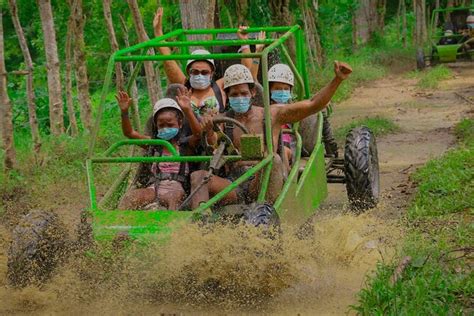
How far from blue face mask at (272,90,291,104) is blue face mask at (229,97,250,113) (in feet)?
3.49

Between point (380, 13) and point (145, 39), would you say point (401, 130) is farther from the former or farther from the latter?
point (380, 13)

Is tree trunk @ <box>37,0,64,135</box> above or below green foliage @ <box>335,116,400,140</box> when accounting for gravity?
above

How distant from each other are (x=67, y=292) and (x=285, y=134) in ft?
8.77

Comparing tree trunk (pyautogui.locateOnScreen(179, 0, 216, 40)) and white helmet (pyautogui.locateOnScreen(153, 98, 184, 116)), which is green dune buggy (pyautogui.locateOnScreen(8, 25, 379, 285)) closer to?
white helmet (pyautogui.locateOnScreen(153, 98, 184, 116))

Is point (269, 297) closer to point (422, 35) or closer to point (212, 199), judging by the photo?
point (212, 199)

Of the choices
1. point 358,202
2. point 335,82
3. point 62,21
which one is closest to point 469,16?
point 62,21

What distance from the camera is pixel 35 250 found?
6453 mm

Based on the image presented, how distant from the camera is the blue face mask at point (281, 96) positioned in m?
8.47

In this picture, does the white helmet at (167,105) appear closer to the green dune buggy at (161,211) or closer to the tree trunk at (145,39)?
the green dune buggy at (161,211)

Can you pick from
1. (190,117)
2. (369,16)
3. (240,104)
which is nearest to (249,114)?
(240,104)

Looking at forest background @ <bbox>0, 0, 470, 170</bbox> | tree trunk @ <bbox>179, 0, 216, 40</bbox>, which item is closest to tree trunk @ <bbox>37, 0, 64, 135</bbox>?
forest background @ <bbox>0, 0, 470, 170</bbox>

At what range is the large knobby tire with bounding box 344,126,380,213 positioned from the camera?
9.04 meters

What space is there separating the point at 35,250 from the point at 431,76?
57.5 feet

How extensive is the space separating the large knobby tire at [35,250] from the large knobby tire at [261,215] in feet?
4.27
